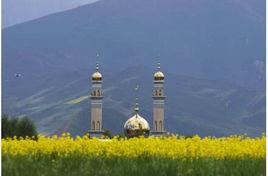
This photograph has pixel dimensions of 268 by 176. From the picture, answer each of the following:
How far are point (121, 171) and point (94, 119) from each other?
62.0 m

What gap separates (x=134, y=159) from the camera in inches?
406

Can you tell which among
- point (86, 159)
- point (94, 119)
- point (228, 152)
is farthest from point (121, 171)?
point (94, 119)

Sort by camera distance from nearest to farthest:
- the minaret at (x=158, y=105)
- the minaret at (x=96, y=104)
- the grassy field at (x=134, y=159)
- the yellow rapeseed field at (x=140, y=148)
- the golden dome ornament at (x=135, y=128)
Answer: the grassy field at (x=134, y=159) → the yellow rapeseed field at (x=140, y=148) → the golden dome ornament at (x=135, y=128) → the minaret at (x=158, y=105) → the minaret at (x=96, y=104)

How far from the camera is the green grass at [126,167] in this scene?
901 cm

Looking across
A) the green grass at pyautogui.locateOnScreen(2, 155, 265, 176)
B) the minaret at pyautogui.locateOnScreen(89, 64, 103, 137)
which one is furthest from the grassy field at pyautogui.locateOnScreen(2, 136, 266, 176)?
the minaret at pyautogui.locateOnScreen(89, 64, 103, 137)

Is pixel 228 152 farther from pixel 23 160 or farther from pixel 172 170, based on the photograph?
pixel 23 160

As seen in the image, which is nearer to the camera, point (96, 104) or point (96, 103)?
point (96, 104)

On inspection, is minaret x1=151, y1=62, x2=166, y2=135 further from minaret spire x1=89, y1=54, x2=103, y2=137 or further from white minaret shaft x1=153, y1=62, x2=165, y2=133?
minaret spire x1=89, y1=54, x2=103, y2=137

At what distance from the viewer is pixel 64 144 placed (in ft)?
41.2

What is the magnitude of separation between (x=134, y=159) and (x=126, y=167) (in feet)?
2.89

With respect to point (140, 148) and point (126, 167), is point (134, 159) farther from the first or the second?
point (140, 148)

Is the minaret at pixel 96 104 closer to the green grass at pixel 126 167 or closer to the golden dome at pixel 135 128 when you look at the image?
the golden dome at pixel 135 128

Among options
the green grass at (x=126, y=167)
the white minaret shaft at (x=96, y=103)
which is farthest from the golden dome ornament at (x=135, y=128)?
the green grass at (x=126, y=167)

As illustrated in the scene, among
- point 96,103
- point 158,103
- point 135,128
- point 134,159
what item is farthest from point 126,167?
point 158,103
